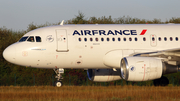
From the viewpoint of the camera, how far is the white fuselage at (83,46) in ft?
65.0

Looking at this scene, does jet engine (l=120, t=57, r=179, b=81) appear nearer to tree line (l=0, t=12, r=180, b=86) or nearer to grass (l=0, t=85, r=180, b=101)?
grass (l=0, t=85, r=180, b=101)

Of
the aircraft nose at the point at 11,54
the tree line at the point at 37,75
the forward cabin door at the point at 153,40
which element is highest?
the forward cabin door at the point at 153,40

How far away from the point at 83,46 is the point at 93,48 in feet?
2.27

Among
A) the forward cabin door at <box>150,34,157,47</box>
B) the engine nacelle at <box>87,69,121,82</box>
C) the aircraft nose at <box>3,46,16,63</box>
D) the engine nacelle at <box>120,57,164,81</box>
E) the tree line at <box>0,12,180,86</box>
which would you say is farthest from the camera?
the tree line at <box>0,12,180,86</box>

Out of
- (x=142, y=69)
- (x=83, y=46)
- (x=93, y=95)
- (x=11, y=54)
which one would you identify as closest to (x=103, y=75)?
(x=83, y=46)

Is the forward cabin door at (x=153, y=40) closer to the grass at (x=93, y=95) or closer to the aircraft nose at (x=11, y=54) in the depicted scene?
the grass at (x=93, y=95)

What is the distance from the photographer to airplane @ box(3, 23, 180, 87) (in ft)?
64.7

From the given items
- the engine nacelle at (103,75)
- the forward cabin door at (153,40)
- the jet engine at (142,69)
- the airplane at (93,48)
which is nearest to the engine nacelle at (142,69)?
the jet engine at (142,69)

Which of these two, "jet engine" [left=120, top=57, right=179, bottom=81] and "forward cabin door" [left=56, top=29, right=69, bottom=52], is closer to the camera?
"jet engine" [left=120, top=57, right=179, bottom=81]

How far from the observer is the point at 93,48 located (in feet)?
66.3

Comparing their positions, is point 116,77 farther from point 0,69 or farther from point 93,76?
point 0,69

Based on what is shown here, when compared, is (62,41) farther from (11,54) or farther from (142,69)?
(142,69)

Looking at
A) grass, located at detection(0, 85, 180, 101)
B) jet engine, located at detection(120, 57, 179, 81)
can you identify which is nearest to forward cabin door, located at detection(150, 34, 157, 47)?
jet engine, located at detection(120, 57, 179, 81)

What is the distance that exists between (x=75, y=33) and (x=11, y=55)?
4.49 m
